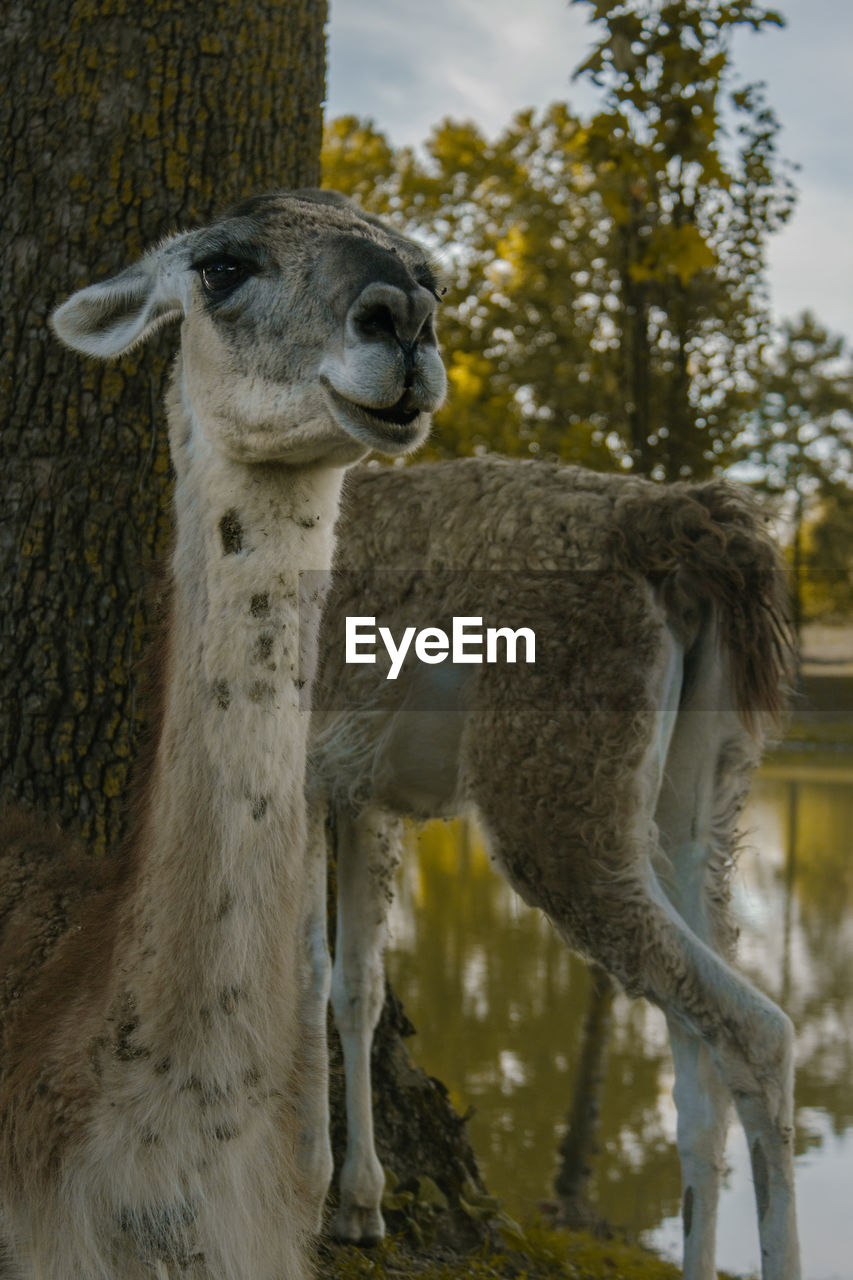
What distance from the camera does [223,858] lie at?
241 centimetres

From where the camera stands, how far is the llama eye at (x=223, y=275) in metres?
2.69

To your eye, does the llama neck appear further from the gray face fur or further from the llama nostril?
the llama nostril

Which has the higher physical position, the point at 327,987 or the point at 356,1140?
the point at 327,987

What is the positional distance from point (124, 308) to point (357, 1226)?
9.65ft

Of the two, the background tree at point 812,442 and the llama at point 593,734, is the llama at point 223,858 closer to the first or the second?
the llama at point 593,734

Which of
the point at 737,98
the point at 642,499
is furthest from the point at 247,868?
the point at 737,98

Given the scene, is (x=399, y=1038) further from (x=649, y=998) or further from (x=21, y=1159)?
(x=21, y=1159)

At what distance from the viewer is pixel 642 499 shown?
4.01 meters

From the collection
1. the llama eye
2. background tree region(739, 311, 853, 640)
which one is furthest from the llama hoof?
background tree region(739, 311, 853, 640)

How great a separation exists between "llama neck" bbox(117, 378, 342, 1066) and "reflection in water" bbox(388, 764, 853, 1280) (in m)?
2.42

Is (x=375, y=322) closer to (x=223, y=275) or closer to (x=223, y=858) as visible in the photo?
(x=223, y=275)

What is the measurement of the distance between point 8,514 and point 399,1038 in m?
2.45

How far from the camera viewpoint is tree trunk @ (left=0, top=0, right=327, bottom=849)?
12.9ft

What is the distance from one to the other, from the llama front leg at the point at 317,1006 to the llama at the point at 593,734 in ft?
0.06
